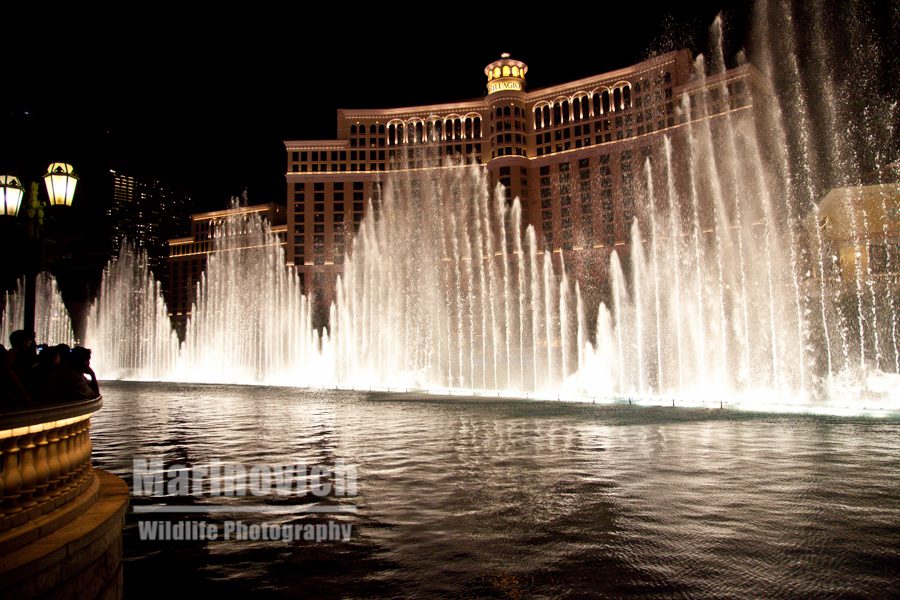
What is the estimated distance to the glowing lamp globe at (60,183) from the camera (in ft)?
27.2

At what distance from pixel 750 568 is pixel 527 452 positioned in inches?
225

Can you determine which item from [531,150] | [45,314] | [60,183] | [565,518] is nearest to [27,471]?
[565,518]

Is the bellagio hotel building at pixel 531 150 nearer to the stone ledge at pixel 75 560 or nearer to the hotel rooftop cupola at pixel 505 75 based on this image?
the hotel rooftop cupola at pixel 505 75

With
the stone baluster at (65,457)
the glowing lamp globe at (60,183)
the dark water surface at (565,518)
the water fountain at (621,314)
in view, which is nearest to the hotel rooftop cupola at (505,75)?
the water fountain at (621,314)

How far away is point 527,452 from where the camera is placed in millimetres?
10172

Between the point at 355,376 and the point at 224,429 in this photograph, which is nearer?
the point at 224,429

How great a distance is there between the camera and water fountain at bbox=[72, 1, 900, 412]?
27750 millimetres

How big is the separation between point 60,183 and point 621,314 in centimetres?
3266

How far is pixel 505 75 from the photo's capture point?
77.2 metres

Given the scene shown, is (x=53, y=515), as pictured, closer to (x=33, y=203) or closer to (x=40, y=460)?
(x=40, y=460)

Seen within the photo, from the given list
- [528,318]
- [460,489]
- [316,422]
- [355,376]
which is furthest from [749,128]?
[460,489]

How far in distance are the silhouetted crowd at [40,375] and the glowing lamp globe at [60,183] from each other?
2.66 metres

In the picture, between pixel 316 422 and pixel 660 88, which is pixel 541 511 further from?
pixel 660 88

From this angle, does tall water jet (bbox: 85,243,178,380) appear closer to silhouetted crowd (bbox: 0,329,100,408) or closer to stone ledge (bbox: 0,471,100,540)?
silhouetted crowd (bbox: 0,329,100,408)
